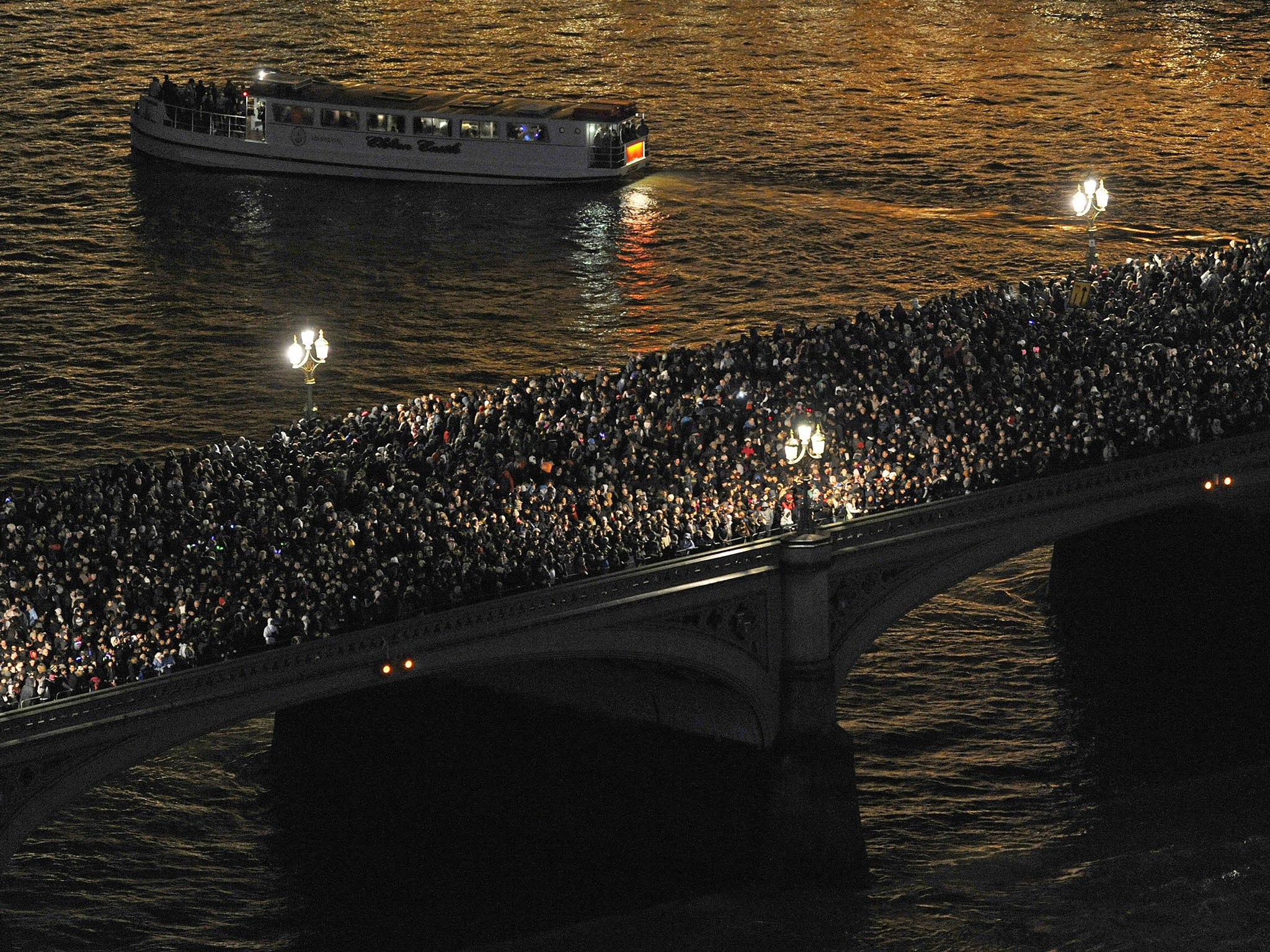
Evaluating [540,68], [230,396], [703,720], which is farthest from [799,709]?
[540,68]

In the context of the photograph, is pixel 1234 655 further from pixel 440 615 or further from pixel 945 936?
pixel 440 615

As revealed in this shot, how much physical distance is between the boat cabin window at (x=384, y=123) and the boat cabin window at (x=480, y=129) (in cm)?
246

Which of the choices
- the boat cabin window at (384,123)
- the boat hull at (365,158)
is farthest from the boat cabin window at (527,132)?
the boat cabin window at (384,123)

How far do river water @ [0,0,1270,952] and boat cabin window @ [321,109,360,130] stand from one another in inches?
103

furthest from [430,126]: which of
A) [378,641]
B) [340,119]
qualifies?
[378,641]

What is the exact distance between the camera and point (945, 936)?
6525 cm

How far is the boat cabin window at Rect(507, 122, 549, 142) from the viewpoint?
11806cm

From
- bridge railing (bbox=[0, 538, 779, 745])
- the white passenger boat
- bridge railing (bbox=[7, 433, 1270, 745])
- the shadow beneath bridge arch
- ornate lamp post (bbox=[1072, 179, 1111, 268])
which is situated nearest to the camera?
bridge railing (bbox=[0, 538, 779, 745])

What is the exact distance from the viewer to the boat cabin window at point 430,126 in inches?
4692

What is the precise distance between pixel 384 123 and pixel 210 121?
7.17 m

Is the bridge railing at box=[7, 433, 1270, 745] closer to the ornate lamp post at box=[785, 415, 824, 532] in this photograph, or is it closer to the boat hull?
the ornate lamp post at box=[785, 415, 824, 532]

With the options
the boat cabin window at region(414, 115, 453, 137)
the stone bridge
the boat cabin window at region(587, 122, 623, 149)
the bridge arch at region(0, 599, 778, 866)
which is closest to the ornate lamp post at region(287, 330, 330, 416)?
the stone bridge

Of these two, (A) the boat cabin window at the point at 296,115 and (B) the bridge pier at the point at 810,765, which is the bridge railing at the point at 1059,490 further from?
(A) the boat cabin window at the point at 296,115

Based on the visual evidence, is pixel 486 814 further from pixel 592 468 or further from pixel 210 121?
pixel 210 121
